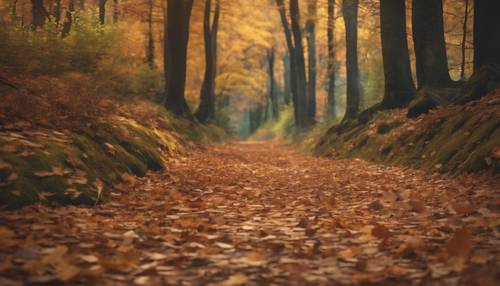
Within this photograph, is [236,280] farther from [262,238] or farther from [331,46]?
[331,46]

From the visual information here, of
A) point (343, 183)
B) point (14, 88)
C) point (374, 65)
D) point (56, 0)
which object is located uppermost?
point (56, 0)

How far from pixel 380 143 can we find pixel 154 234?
796 centimetres

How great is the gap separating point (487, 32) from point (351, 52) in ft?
25.8

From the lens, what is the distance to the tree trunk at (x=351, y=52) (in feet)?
51.3

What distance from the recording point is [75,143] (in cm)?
586

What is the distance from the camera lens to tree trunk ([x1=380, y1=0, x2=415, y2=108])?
12.0 m

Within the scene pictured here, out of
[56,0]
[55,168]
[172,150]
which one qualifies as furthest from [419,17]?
[56,0]

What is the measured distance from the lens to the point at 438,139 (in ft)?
26.2

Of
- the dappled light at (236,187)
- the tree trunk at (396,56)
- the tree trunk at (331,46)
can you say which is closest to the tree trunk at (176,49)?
the dappled light at (236,187)

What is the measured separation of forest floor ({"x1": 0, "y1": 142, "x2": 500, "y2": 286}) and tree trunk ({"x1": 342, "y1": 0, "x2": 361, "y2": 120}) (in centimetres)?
1000

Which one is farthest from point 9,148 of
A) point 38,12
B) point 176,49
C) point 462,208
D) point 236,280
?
point 176,49

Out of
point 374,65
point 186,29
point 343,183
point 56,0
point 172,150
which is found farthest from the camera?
point 374,65

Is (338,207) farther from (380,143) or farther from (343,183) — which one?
(380,143)

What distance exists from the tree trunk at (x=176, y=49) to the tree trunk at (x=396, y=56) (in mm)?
6590
